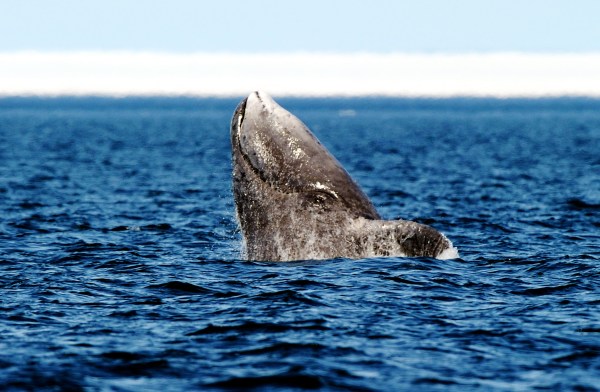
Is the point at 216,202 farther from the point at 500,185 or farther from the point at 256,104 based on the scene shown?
the point at 256,104

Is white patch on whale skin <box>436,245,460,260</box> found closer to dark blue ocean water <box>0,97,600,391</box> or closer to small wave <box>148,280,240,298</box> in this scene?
dark blue ocean water <box>0,97,600,391</box>

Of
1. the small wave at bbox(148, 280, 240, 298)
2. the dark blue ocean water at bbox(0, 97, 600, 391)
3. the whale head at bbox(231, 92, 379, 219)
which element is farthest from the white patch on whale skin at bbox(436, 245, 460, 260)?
the small wave at bbox(148, 280, 240, 298)

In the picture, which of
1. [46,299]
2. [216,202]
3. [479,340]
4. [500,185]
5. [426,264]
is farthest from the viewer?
[500,185]

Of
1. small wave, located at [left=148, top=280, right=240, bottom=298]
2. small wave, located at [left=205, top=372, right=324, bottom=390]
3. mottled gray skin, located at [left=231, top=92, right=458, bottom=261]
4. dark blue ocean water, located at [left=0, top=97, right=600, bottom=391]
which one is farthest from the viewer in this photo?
mottled gray skin, located at [left=231, top=92, right=458, bottom=261]

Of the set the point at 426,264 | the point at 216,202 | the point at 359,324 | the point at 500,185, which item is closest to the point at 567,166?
the point at 500,185

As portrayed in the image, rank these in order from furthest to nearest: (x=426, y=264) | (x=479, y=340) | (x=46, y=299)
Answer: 1. (x=426, y=264)
2. (x=46, y=299)
3. (x=479, y=340)

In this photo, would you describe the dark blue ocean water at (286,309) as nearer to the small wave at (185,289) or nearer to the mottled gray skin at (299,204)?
the small wave at (185,289)

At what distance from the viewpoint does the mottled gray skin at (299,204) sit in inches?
736

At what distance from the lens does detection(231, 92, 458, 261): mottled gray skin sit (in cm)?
1869

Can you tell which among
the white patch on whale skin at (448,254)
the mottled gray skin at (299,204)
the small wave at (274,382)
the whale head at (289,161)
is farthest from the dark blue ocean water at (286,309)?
the whale head at (289,161)

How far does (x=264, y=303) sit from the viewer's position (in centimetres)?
1658

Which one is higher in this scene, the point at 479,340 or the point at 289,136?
the point at 289,136

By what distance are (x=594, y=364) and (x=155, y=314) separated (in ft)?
21.4

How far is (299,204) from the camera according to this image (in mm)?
18906
